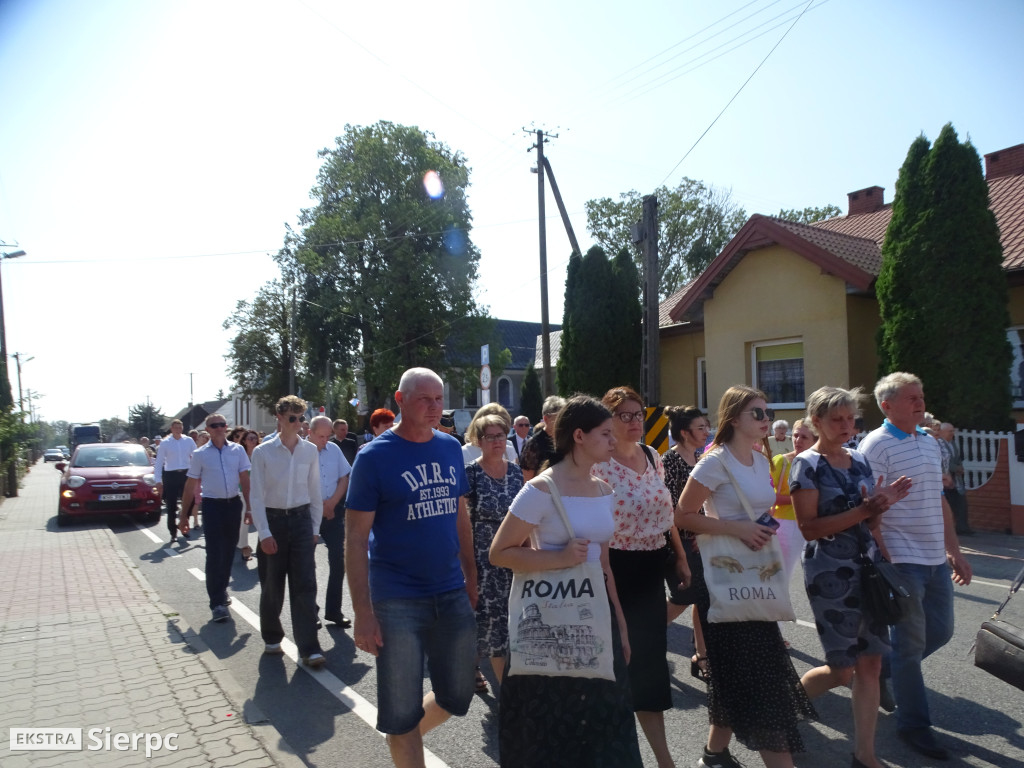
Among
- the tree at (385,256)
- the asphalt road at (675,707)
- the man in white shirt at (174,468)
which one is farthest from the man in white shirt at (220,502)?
the tree at (385,256)

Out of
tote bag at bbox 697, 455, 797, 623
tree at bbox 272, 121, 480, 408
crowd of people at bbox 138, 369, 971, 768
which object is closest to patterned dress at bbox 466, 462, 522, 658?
crowd of people at bbox 138, 369, 971, 768

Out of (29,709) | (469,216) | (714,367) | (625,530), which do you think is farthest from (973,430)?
(469,216)

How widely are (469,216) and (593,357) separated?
21391 mm

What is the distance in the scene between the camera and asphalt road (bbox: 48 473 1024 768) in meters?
4.02

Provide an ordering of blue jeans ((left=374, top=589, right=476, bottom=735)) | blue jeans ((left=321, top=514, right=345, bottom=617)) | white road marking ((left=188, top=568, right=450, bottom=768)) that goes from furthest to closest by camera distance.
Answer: blue jeans ((left=321, top=514, right=345, bottom=617)) → white road marking ((left=188, top=568, right=450, bottom=768)) → blue jeans ((left=374, top=589, right=476, bottom=735))

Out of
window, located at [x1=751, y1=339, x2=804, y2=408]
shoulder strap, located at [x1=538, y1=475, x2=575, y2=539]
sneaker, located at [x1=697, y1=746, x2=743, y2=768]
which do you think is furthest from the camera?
window, located at [x1=751, y1=339, x2=804, y2=408]

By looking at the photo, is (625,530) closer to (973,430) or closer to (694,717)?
(694,717)

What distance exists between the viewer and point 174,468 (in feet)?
41.5

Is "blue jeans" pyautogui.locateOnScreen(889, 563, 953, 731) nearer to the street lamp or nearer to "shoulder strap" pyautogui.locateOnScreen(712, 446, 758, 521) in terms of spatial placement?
"shoulder strap" pyautogui.locateOnScreen(712, 446, 758, 521)

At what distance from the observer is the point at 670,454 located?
5254 mm

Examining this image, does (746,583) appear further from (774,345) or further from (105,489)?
(774,345)

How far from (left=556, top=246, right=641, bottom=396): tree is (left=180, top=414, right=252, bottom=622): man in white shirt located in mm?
13781

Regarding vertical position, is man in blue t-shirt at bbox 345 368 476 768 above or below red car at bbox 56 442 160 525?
above

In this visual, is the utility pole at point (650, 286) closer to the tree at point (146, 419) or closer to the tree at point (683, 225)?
the tree at point (683, 225)
